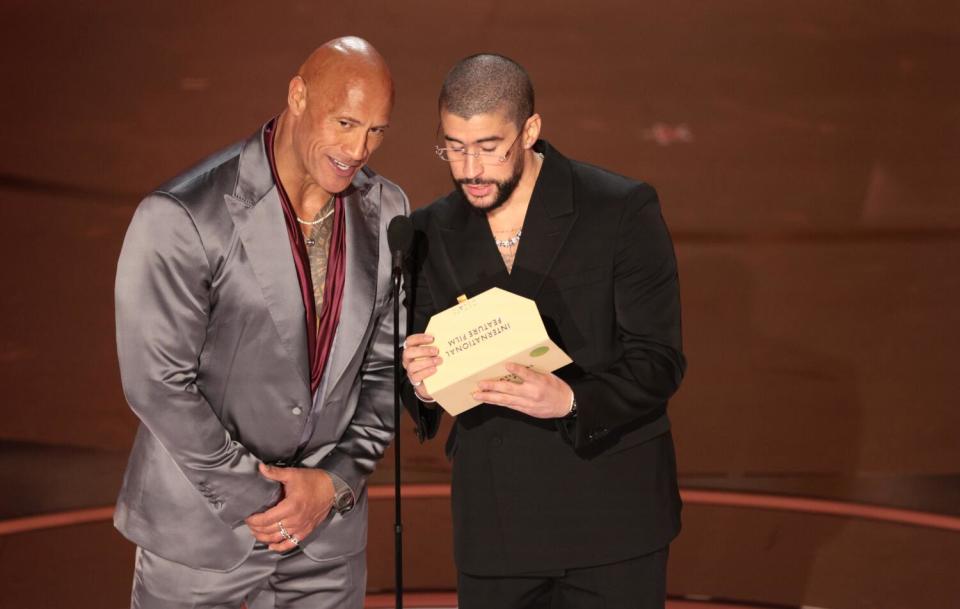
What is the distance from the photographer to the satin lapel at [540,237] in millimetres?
2436

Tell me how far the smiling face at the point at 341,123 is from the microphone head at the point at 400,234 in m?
0.18

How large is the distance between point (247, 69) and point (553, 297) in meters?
4.01

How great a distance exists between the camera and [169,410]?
2398 millimetres

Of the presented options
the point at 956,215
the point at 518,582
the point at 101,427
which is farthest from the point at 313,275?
the point at 956,215

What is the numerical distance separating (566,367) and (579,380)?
7 centimetres

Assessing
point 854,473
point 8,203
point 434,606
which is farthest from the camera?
point 8,203

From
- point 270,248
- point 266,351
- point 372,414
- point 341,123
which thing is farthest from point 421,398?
point 341,123

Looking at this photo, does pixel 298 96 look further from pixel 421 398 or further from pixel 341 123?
pixel 421 398

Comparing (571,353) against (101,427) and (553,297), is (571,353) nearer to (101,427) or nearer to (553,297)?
(553,297)

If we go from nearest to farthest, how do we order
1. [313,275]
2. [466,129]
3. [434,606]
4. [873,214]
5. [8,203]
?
1. [466,129]
2. [313,275]
3. [434,606]
4. [8,203]
5. [873,214]

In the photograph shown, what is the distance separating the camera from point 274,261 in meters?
2.44

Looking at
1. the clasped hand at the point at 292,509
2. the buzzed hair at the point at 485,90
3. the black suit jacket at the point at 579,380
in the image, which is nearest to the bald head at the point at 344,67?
the buzzed hair at the point at 485,90

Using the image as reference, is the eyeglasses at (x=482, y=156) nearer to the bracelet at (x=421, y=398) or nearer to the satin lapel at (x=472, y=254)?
the satin lapel at (x=472, y=254)

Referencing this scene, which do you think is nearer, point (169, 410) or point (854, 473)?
point (169, 410)
